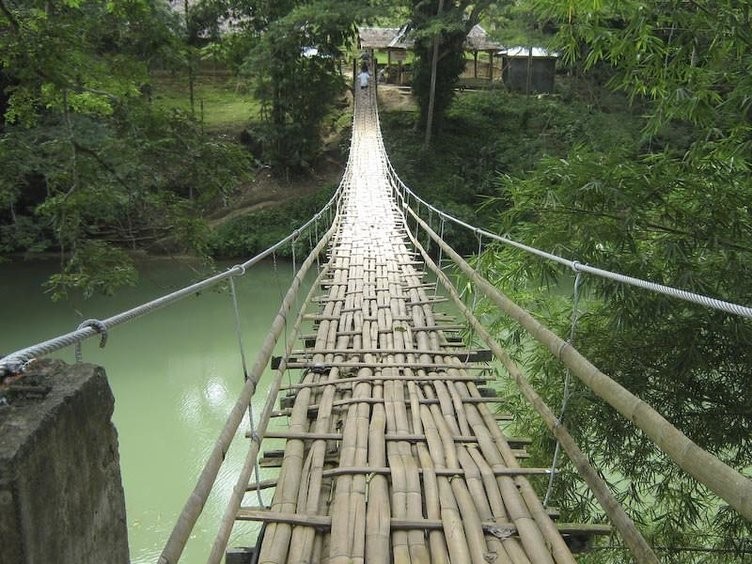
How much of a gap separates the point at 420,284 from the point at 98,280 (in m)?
2.17

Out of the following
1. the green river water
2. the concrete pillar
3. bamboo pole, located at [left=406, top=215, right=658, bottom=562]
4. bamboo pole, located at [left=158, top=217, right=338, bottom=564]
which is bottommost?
the green river water

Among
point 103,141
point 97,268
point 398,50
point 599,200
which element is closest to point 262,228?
point 103,141

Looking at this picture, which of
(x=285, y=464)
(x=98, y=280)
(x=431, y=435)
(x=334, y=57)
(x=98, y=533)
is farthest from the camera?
(x=334, y=57)

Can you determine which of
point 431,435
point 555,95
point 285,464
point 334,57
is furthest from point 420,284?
point 555,95

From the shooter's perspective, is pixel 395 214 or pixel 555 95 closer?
pixel 395 214

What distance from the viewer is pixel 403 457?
4.55 feet

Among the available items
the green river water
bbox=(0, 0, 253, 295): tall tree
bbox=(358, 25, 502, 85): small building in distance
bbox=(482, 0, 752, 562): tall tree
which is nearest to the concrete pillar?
bbox=(482, 0, 752, 562): tall tree

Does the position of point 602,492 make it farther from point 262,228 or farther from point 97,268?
point 262,228

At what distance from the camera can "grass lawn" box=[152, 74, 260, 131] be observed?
36.7 feet

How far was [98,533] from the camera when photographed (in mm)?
577

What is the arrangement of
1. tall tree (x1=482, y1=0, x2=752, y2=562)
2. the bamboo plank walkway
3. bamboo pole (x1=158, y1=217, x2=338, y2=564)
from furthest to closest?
tall tree (x1=482, y1=0, x2=752, y2=562) < the bamboo plank walkway < bamboo pole (x1=158, y1=217, x2=338, y2=564)

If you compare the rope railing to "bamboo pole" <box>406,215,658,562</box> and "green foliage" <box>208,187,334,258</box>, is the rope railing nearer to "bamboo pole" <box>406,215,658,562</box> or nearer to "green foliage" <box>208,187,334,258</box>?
"bamboo pole" <box>406,215,658,562</box>

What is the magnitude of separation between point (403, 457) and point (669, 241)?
124 centimetres

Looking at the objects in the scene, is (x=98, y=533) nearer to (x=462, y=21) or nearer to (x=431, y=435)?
(x=431, y=435)
